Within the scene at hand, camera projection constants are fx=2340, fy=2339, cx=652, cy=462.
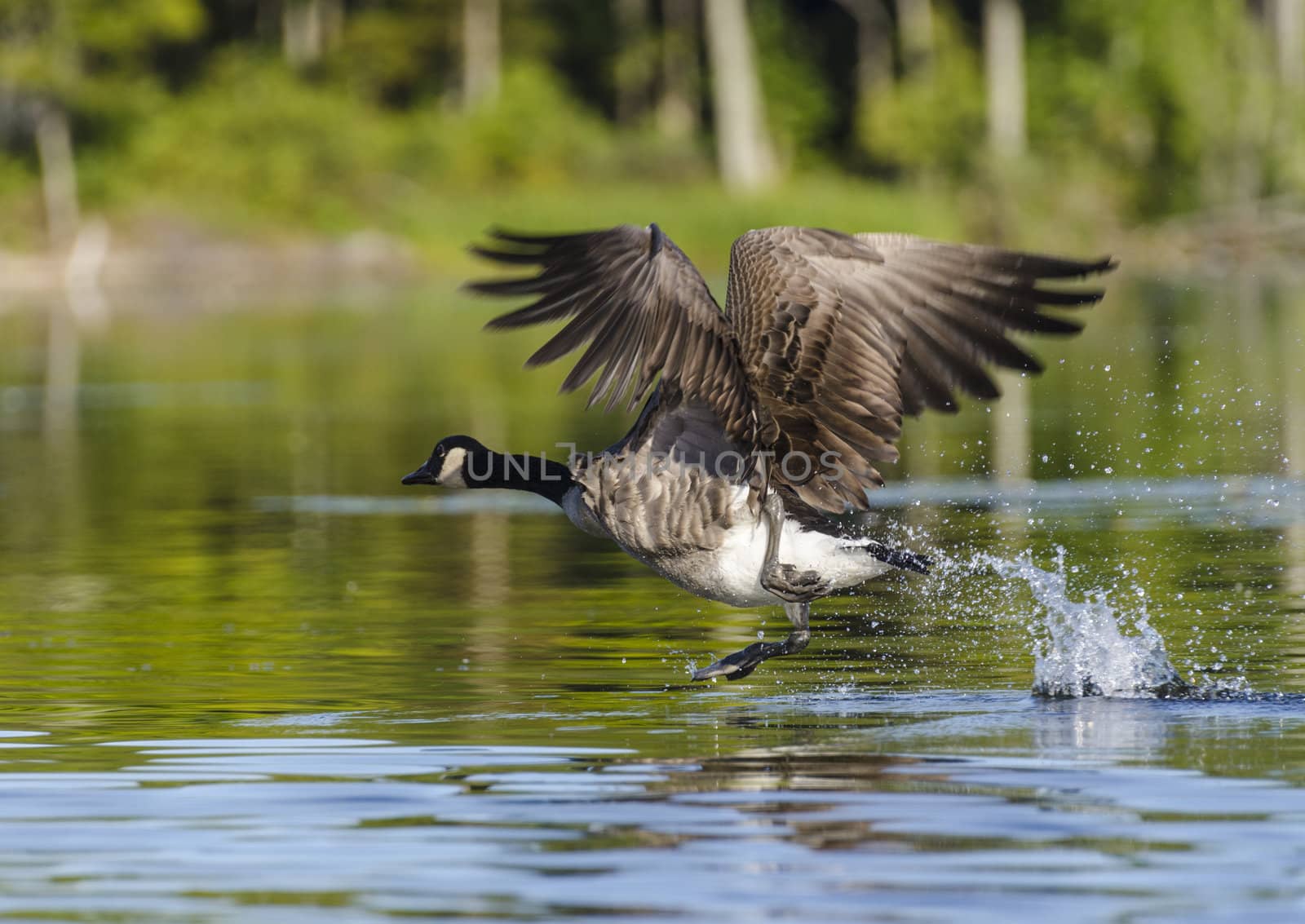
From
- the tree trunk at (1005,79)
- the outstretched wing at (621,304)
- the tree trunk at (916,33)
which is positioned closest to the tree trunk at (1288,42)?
the tree trunk at (1005,79)

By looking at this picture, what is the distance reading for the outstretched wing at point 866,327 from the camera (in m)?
8.55

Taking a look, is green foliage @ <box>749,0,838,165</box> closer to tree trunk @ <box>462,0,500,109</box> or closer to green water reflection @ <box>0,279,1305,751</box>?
tree trunk @ <box>462,0,500,109</box>

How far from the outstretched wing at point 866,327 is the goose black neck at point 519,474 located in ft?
3.60

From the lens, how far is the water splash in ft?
29.7

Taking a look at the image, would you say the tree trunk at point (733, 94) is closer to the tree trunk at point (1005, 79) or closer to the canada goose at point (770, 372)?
the tree trunk at point (1005, 79)

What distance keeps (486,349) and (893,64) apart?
4939cm

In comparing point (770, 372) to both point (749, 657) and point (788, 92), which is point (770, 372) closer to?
point (749, 657)

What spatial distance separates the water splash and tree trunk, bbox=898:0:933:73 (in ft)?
212

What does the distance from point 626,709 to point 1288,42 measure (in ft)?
196

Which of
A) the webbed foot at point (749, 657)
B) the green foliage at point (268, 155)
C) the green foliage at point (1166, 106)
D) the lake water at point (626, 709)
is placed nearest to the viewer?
the lake water at point (626, 709)

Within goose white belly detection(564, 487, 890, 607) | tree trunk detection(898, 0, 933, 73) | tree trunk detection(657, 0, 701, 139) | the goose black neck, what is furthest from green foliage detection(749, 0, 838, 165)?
goose white belly detection(564, 487, 890, 607)

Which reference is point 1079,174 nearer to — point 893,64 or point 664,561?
point 893,64

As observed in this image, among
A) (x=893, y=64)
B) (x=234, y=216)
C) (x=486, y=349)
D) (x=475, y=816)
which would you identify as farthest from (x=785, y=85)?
(x=475, y=816)

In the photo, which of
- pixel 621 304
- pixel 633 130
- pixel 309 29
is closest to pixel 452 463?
pixel 621 304
